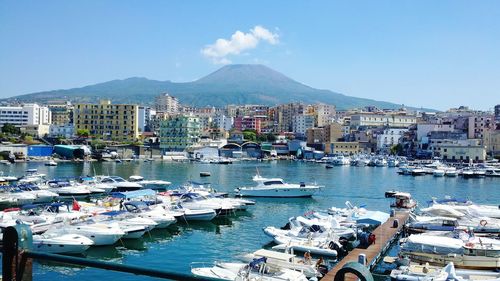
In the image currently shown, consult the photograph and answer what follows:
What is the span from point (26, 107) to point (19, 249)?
350 ft

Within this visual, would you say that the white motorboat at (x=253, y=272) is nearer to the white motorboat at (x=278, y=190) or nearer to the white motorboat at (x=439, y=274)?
the white motorboat at (x=439, y=274)

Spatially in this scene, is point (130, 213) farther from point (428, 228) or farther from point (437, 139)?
point (437, 139)

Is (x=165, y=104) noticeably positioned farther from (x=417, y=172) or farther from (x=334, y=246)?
(x=334, y=246)

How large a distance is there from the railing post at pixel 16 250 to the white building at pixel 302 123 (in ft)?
353

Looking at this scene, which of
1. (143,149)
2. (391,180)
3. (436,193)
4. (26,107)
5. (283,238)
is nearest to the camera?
(283,238)

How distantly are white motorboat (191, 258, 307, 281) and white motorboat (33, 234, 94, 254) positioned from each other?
16.1ft

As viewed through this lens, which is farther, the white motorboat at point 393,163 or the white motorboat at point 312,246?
the white motorboat at point 393,163

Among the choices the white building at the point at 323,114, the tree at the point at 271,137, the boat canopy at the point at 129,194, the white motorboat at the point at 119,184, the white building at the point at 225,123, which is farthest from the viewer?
the white building at the point at 225,123

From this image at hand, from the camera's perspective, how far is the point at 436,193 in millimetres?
38156

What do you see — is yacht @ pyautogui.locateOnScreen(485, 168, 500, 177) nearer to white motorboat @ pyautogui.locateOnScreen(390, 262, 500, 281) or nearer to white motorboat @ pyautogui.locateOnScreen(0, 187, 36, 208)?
white motorboat @ pyautogui.locateOnScreen(390, 262, 500, 281)

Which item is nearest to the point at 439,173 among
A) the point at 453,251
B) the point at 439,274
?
the point at 453,251

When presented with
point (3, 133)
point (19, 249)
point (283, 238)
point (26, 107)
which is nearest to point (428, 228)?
point (283, 238)

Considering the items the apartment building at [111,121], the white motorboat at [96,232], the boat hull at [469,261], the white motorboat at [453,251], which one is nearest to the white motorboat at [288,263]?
the white motorboat at [453,251]

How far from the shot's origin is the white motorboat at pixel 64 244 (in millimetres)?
15977
